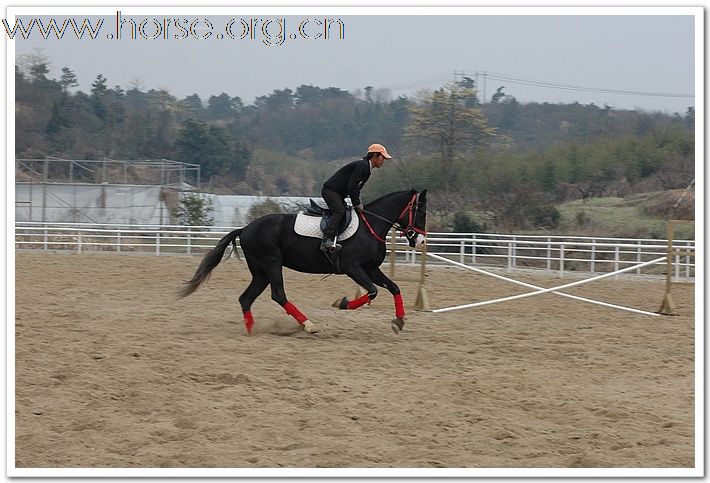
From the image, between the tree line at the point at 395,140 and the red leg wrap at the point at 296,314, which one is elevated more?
the tree line at the point at 395,140

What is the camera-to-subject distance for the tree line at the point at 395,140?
33.3 metres

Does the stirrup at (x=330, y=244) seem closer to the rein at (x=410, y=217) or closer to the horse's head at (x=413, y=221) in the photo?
the rein at (x=410, y=217)

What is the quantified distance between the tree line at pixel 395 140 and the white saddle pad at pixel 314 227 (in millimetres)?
16606

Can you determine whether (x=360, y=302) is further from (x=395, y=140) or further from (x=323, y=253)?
(x=395, y=140)

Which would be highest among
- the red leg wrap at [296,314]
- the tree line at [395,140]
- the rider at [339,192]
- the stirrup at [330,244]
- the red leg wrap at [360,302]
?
the tree line at [395,140]

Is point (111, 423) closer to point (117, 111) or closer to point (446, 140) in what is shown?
point (446, 140)

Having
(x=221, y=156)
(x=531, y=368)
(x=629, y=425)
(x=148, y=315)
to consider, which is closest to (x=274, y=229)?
(x=148, y=315)

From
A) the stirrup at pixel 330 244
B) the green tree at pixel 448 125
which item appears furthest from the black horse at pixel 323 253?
the green tree at pixel 448 125

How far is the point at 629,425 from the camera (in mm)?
6531

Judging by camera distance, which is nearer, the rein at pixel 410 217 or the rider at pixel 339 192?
the rider at pixel 339 192

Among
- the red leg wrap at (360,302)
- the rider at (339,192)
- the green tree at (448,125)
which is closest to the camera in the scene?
the rider at (339,192)

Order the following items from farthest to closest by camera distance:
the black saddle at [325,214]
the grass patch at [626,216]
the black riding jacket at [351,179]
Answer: the grass patch at [626,216] → the black saddle at [325,214] → the black riding jacket at [351,179]

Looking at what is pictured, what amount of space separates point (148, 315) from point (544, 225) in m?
21.8

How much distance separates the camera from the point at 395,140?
44.0 metres
